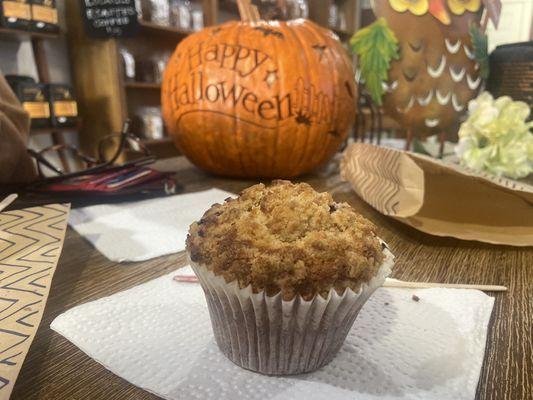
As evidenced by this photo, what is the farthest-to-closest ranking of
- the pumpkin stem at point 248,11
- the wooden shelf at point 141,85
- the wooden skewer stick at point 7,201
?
the wooden shelf at point 141,85
the pumpkin stem at point 248,11
the wooden skewer stick at point 7,201

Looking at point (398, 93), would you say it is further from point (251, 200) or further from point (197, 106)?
point (251, 200)

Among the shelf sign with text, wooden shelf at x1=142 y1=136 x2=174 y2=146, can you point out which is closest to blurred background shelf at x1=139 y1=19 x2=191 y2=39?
the shelf sign with text

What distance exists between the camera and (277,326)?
Answer: 16.6 inches

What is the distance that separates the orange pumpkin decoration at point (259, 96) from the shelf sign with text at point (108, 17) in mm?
1416

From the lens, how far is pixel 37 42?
234cm

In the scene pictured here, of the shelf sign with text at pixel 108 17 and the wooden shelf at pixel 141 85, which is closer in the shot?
the shelf sign with text at pixel 108 17

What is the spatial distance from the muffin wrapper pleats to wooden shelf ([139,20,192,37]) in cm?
270

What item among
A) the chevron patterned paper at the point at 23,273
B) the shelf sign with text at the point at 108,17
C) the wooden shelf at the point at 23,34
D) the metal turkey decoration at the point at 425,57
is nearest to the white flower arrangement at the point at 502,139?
the metal turkey decoration at the point at 425,57

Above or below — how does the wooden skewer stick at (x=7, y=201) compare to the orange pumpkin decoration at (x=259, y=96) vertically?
below

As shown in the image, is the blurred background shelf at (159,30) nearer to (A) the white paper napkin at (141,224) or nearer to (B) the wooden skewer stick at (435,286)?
(A) the white paper napkin at (141,224)

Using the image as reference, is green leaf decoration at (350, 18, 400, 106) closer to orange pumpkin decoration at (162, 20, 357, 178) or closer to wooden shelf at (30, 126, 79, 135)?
orange pumpkin decoration at (162, 20, 357, 178)

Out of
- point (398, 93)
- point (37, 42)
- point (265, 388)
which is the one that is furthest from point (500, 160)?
point (37, 42)

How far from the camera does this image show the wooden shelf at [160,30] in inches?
106

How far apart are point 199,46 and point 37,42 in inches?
68.4
